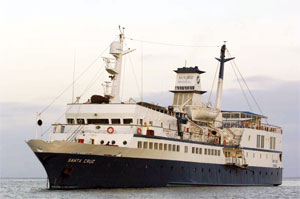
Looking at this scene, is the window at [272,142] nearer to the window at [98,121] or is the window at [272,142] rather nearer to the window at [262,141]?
the window at [262,141]

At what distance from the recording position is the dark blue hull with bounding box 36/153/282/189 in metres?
42.8

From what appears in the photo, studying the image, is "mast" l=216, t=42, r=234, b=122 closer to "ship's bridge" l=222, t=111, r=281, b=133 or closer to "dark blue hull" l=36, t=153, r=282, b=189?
"ship's bridge" l=222, t=111, r=281, b=133

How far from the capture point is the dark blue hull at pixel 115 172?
4281 centimetres

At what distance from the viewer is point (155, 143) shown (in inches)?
1873

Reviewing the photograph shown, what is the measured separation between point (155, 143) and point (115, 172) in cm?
483

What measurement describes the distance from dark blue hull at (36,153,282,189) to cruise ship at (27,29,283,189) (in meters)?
0.07

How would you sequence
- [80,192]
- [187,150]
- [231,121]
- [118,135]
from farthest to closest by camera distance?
1. [231,121]
2. [187,150]
3. [118,135]
4. [80,192]

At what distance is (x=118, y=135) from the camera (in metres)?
45.9

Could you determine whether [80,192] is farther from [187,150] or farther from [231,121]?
[231,121]

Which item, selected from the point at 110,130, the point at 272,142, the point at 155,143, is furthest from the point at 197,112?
the point at 272,142

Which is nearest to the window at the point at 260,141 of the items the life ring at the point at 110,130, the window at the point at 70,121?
the life ring at the point at 110,130

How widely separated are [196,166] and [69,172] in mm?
13757

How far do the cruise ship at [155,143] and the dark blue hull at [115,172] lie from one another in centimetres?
7

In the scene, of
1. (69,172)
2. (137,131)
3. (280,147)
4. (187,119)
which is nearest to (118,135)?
(137,131)
